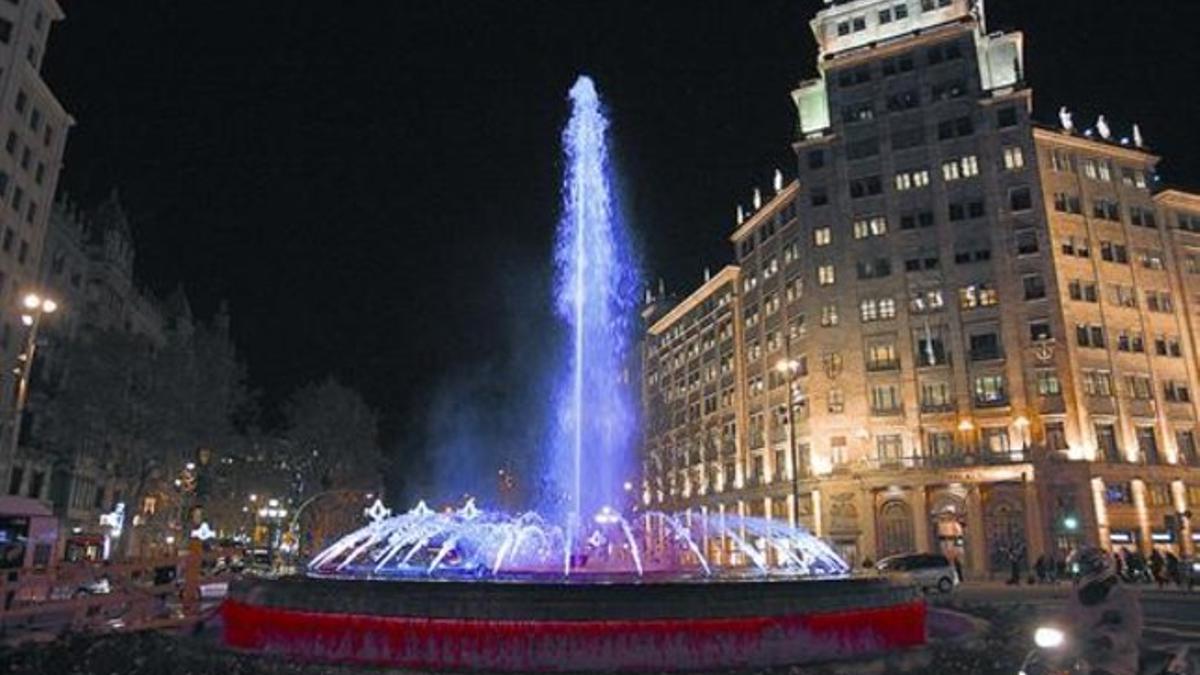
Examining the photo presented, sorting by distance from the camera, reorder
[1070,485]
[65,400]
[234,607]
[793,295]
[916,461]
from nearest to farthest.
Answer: [234,607] < [65,400] < [1070,485] < [916,461] < [793,295]

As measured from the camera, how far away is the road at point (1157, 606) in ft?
56.8

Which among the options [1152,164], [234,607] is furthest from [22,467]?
[1152,164]

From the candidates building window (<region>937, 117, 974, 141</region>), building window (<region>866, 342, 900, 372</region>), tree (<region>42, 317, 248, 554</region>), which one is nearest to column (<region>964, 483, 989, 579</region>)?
building window (<region>866, 342, 900, 372</region>)

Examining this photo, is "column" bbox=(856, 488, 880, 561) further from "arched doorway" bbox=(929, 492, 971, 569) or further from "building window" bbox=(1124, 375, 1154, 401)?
"building window" bbox=(1124, 375, 1154, 401)

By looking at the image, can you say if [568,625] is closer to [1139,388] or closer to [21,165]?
[21,165]

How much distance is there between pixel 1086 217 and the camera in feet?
196

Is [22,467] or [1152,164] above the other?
[1152,164]

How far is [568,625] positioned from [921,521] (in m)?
50.2

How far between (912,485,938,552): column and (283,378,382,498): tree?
42.7m

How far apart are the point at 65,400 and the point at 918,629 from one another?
45.9 meters

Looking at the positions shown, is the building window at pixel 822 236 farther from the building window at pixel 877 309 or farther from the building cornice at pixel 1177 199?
the building cornice at pixel 1177 199

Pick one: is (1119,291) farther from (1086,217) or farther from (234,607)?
(234,607)

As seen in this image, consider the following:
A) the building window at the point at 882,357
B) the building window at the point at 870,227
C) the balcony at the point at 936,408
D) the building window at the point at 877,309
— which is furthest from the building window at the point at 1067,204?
the balcony at the point at 936,408

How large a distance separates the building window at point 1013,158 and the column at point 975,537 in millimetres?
23874
